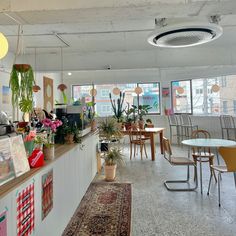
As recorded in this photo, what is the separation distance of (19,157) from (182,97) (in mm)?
8178

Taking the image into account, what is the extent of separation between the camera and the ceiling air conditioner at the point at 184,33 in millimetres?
2328

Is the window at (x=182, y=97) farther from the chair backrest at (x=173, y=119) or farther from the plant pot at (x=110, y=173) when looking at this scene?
the plant pot at (x=110, y=173)

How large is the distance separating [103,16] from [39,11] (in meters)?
0.70

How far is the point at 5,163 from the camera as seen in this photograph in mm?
1552

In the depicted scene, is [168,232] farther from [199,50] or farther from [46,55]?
[46,55]

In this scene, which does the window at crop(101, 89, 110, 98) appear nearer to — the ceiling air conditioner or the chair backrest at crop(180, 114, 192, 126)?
the chair backrest at crop(180, 114, 192, 126)

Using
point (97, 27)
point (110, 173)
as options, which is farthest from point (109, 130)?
point (97, 27)

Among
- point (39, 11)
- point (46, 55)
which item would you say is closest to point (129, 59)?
point (46, 55)

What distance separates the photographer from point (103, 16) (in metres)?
2.54

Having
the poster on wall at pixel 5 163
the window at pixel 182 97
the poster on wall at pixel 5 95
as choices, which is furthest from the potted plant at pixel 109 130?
the window at pixel 182 97

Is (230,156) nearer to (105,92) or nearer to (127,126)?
(127,126)

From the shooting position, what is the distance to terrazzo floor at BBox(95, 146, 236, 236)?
2504 mm

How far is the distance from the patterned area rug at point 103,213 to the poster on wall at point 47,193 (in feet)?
2.17

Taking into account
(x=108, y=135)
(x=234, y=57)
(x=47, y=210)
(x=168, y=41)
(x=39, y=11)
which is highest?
(x=234, y=57)
